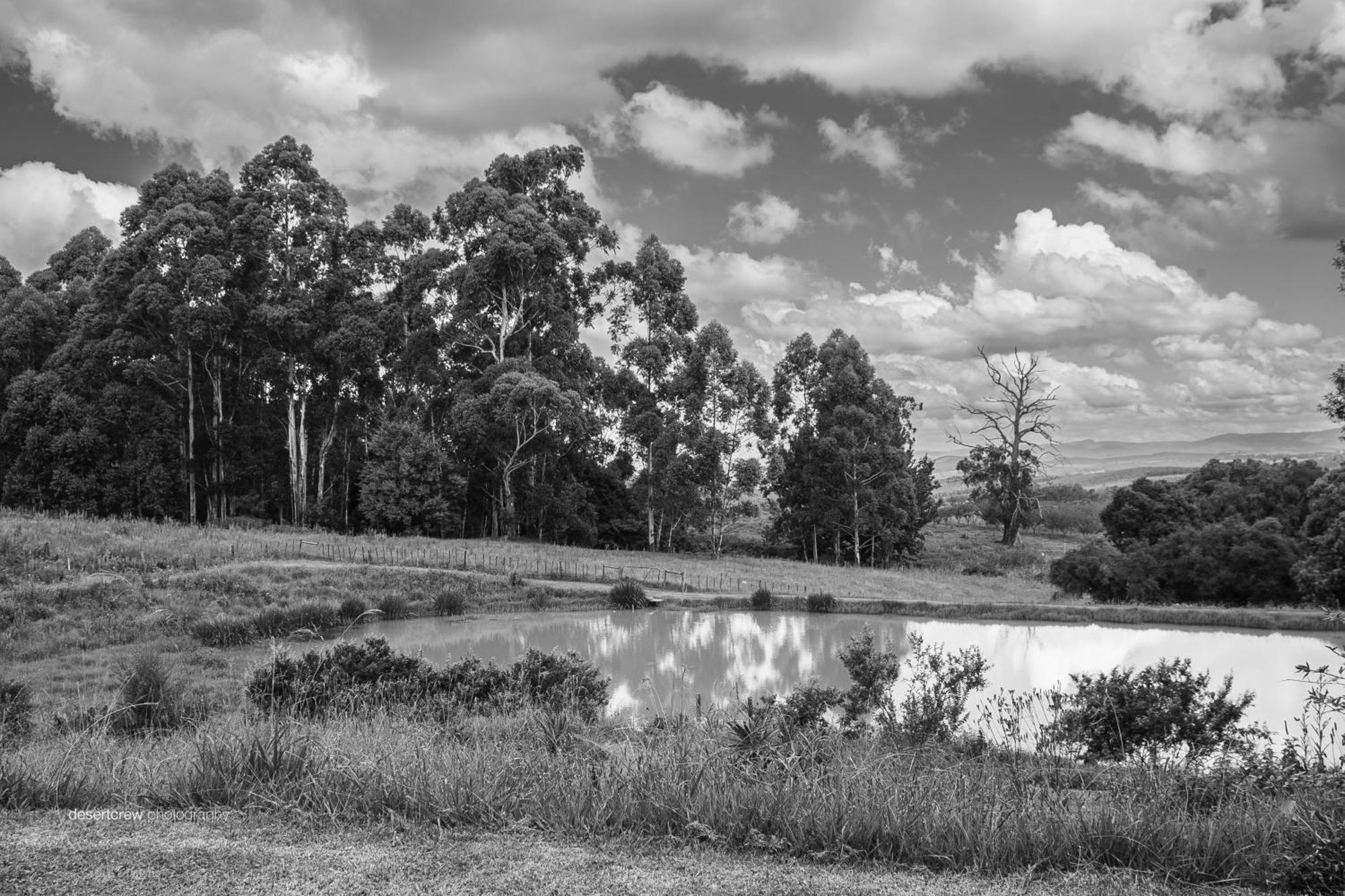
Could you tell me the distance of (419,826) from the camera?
477cm

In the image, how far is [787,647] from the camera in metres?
19.7

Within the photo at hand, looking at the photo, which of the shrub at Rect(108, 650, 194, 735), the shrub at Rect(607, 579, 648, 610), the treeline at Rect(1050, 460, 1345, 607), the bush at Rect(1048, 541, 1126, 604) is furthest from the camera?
the bush at Rect(1048, 541, 1126, 604)

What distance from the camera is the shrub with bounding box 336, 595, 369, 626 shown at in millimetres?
20312

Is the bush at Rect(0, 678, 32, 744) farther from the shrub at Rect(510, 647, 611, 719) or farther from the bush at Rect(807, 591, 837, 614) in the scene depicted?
the bush at Rect(807, 591, 837, 614)

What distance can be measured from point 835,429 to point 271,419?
3114 cm

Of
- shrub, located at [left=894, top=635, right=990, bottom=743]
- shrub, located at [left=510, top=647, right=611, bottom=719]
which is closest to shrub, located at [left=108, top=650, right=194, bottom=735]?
shrub, located at [left=510, top=647, right=611, bottom=719]

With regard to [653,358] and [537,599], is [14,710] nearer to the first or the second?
Result: [537,599]

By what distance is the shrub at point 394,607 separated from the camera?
2197 cm

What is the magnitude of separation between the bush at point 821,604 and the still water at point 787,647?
2.65ft

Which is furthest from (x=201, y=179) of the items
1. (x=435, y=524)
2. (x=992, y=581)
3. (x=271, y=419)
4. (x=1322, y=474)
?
(x=1322, y=474)

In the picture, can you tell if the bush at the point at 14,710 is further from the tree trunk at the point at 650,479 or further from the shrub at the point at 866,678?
the tree trunk at the point at 650,479

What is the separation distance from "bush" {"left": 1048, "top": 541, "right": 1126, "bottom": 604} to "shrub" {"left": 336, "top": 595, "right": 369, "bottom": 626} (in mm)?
23917

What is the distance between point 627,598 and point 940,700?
17.5 meters

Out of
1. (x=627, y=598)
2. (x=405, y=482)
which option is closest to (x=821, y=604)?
(x=627, y=598)
